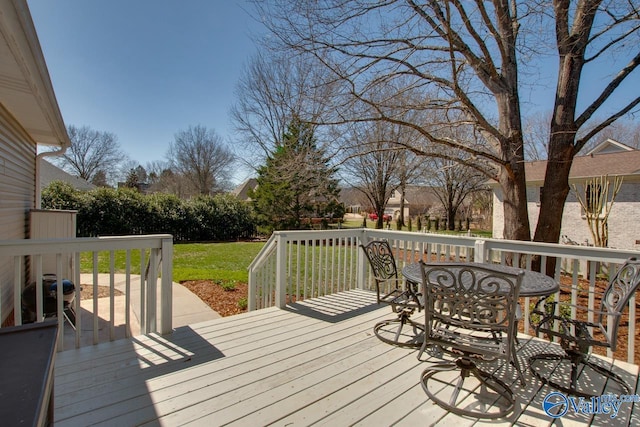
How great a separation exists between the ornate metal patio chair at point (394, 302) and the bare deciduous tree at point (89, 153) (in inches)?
1400

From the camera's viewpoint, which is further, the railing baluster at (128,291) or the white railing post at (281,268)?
the white railing post at (281,268)

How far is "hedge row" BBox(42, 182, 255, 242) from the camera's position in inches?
478

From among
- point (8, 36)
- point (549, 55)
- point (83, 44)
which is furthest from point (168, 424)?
point (83, 44)

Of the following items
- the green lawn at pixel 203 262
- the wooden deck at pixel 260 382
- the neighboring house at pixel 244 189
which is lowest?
the green lawn at pixel 203 262

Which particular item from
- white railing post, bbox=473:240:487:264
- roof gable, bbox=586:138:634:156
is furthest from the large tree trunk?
roof gable, bbox=586:138:634:156

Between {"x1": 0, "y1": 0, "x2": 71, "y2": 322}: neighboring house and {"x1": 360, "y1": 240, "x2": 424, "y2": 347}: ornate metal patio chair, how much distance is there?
3.24 metres

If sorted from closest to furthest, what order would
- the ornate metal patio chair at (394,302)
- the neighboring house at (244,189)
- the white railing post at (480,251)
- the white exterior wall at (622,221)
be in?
1. the ornate metal patio chair at (394,302)
2. the white railing post at (480,251)
3. the white exterior wall at (622,221)
4. the neighboring house at (244,189)

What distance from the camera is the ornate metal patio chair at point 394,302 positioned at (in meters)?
2.96

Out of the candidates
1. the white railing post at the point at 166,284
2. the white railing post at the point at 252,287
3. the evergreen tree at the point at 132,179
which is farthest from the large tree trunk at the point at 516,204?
the evergreen tree at the point at 132,179

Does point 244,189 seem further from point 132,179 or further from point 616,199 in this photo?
point 616,199

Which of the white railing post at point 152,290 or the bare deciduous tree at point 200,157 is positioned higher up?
the bare deciduous tree at point 200,157

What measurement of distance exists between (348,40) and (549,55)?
3.53 meters

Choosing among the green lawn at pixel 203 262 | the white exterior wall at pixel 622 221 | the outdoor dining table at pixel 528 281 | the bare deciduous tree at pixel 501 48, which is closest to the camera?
the outdoor dining table at pixel 528 281

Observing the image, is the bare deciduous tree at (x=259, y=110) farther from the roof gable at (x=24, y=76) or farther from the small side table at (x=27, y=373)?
the small side table at (x=27, y=373)
